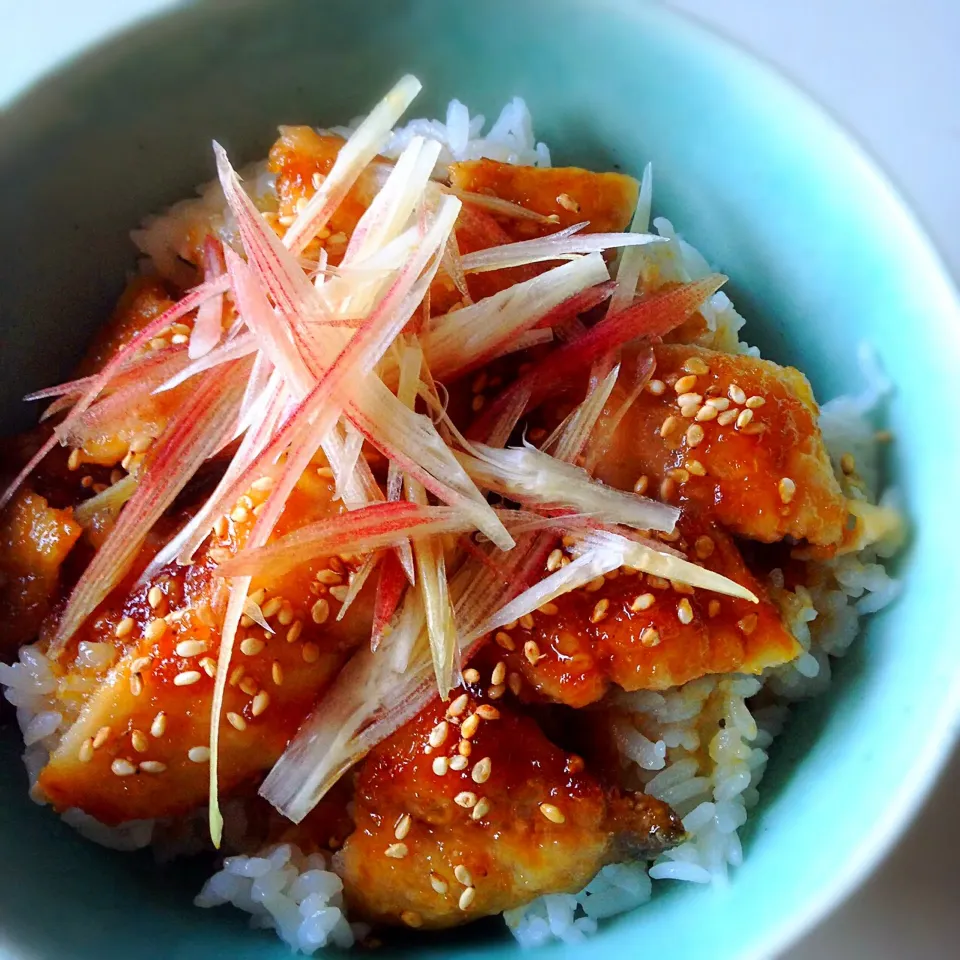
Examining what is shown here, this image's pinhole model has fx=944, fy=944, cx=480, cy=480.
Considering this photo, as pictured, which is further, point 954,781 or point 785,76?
point 954,781

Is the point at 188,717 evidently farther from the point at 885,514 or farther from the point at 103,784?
the point at 885,514

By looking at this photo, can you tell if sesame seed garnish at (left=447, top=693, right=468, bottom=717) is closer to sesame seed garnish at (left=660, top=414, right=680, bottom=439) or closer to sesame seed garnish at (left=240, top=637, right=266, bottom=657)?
sesame seed garnish at (left=240, top=637, right=266, bottom=657)

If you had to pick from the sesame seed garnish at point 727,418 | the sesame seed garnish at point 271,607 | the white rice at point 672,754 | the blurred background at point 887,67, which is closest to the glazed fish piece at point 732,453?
the sesame seed garnish at point 727,418

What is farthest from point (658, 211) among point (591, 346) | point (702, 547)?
point (702, 547)

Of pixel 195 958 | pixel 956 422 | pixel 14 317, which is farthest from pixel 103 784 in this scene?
pixel 956 422

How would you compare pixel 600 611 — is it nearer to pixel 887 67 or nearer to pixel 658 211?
pixel 658 211

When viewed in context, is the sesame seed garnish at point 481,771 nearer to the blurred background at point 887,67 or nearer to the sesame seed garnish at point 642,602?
the sesame seed garnish at point 642,602
